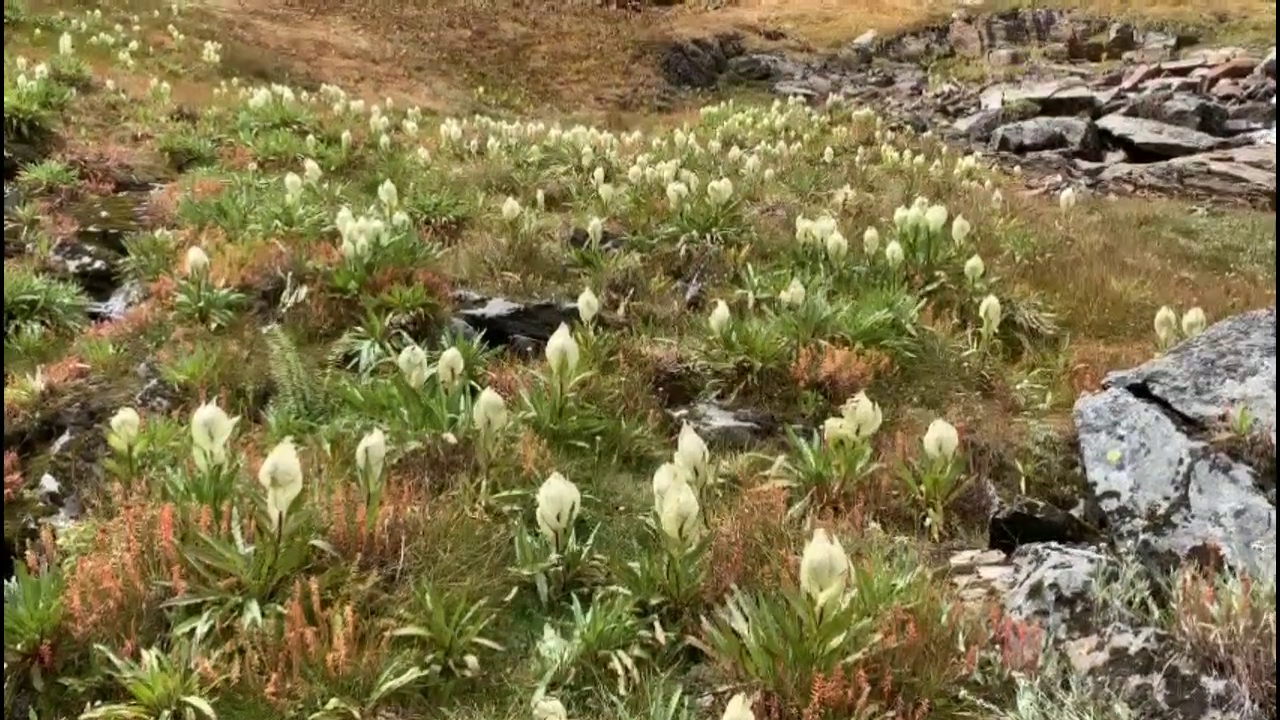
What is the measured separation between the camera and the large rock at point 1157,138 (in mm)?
21406

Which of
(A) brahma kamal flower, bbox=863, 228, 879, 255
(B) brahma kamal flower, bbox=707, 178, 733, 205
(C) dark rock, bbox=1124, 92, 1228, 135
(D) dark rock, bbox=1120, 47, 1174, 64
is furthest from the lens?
(D) dark rock, bbox=1120, 47, 1174, 64

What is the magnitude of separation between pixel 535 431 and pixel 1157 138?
2129 cm

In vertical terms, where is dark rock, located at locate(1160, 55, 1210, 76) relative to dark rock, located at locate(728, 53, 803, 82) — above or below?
above

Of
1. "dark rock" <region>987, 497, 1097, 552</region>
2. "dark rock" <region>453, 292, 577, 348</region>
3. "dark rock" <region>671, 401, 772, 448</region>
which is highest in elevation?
"dark rock" <region>987, 497, 1097, 552</region>

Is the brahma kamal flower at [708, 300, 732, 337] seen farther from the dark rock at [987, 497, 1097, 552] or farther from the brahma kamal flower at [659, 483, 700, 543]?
the brahma kamal flower at [659, 483, 700, 543]

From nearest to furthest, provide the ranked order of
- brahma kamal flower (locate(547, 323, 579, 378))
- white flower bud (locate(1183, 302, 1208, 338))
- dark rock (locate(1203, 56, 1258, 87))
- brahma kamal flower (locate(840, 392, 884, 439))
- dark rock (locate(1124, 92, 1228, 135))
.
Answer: brahma kamal flower (locate(840, 392, 884, 439)) → brahma kamal flower (locate(547, 323, 579, 378)) → white flower bud (locate(1183, 302, 1208, 338)) → dark rock (locate(1124, 92, 1228, 135)) → dark rock (locate(1203, 56, 1258, 87))

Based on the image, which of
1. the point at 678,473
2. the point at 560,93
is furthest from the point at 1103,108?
the point at 678,473

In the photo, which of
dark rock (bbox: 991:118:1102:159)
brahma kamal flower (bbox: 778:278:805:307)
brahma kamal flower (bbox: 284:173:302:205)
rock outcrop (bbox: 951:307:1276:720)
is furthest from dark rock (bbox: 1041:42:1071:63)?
rock outcrop (bbox: 951:307:1276:720)

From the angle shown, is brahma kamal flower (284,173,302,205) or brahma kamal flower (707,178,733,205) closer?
brahma kamal flower (284,173,302,205)

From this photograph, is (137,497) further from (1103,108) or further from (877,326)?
(1103,108)

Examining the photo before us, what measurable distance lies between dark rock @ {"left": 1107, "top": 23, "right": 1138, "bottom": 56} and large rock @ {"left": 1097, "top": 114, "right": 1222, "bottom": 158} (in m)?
19.5

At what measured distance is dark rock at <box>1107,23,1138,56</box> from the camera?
39.8m

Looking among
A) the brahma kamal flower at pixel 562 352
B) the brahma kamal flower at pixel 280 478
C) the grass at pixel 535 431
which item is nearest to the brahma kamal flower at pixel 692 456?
the grass at pixel 535 431

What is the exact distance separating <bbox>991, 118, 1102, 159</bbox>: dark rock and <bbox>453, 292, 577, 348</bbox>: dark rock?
60.8ft
